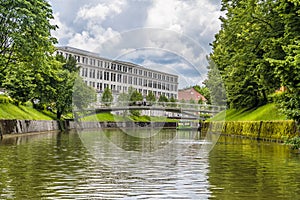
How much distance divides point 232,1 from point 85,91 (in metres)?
44.9

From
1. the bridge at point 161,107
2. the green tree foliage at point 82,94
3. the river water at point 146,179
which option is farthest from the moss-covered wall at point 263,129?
the green tree foliage at point 82,94

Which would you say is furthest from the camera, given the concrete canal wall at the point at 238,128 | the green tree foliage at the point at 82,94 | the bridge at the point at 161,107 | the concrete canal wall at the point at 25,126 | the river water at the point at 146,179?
the bridge at the point at 161,107

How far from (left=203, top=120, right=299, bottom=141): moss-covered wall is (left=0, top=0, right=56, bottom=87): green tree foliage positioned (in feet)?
59.5

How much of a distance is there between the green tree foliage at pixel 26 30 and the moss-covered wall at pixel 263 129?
18.1m

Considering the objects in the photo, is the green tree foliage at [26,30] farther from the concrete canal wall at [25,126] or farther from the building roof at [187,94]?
the building roof at [187,94]

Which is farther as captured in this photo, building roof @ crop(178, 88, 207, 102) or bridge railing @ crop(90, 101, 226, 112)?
bridge railing @ crop(90, 101, 226, 112)

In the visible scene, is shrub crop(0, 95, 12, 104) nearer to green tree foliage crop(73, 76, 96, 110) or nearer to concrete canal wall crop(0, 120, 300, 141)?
concrete canal wall crop(0, 120, 300, 141)

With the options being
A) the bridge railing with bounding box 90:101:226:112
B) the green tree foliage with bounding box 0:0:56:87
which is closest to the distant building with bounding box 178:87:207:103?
the bridge railing with bounding box 90:101:226:112

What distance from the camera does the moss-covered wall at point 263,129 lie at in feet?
105

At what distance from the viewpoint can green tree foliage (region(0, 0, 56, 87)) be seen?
112 ft

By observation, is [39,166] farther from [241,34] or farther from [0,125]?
[0,125]

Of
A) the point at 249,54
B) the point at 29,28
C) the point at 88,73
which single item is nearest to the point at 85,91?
the point at 88,73

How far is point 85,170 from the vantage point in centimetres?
1589

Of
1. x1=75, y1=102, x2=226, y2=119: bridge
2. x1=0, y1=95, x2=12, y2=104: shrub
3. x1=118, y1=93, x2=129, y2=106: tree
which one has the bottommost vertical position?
x1=0, y1=95, x2=12, y2=104: shrub
